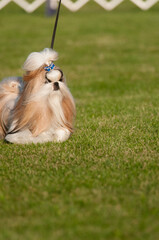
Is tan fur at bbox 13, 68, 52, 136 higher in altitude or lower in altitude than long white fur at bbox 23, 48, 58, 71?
lower

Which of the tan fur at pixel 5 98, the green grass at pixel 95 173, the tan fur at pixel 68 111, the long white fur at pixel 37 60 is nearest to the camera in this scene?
the green grass at pixel 95 173

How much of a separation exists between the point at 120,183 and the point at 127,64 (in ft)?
24.3

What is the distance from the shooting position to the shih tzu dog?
4332 mm

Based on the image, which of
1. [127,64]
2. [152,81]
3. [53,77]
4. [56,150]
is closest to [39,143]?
[56,150]

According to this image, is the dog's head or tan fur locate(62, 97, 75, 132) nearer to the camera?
the dog's head

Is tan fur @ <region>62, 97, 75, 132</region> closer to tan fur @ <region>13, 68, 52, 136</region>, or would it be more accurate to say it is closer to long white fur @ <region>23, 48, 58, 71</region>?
tan fur @ <region>13, 68, 52, 136</region>

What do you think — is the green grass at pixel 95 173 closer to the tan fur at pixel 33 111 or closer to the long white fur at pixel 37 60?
the tan fur at pixel 33 111

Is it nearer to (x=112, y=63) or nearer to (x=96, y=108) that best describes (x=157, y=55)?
(x=112, y=63)

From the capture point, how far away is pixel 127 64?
1069cm

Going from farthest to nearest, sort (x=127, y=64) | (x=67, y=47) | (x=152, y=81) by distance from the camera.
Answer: (x=67, y=47)
(x=127, y=64)
(x=152, y=81)

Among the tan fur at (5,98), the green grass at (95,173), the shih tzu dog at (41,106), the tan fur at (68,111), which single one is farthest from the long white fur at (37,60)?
the green grass at (95,173)

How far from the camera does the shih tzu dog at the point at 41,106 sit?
4.33 metres

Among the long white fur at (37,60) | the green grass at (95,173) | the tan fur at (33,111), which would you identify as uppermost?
the long white fur at (37,60)

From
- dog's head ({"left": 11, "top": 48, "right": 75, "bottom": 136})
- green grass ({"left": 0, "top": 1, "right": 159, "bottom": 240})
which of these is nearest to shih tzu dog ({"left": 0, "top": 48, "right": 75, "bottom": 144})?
dog's head ({"left": 11, "top": 48, "right": 75, "bottom": 136})
